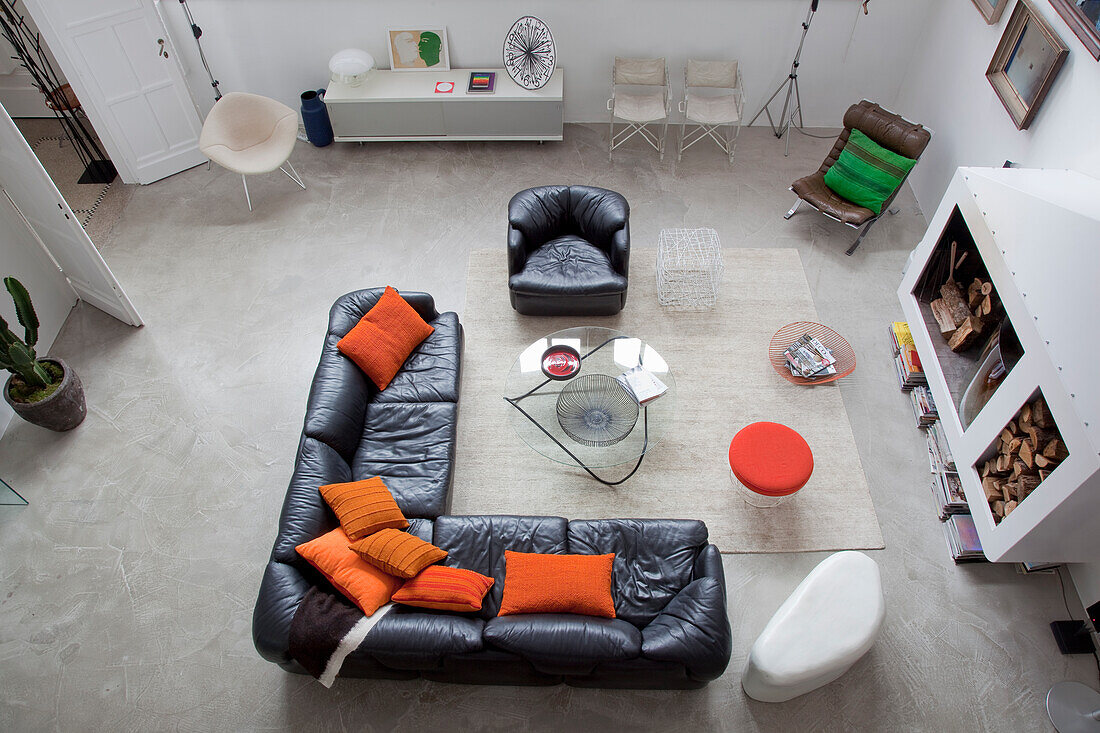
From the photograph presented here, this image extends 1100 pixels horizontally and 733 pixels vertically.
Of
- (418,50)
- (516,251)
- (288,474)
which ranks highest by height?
(418,50)

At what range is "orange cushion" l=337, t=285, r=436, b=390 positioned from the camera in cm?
446

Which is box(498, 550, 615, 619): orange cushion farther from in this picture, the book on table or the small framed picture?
the small framed picture

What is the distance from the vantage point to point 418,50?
6664 mm

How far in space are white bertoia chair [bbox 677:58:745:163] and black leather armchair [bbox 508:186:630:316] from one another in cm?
173

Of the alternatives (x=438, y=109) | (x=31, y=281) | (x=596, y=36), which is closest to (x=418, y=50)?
(x=438, y=109)

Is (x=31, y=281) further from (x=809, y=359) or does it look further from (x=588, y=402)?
(x=809, y=359)

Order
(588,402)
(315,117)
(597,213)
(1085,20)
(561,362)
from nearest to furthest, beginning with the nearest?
(1085,20) → (588,402) → (561,362) → (597,213) → (315,117)

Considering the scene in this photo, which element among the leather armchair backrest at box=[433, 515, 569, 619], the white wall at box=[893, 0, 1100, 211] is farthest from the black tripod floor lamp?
the leather armchair backrest at box=[433, 515, 569, 619]

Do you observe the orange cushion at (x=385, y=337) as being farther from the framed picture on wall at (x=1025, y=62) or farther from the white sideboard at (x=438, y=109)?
the framed picture on wall at (x=1025, y=62)

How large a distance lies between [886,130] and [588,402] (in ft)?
11.4

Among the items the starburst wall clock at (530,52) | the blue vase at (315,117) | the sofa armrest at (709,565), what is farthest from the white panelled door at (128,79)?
the sofa armrest at (709,565)

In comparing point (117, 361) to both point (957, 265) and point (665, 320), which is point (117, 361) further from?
point (957, 265)

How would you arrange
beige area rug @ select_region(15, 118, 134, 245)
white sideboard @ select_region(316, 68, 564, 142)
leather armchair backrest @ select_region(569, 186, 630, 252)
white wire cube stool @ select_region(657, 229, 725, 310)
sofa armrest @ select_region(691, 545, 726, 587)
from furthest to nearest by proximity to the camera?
white sideboard @ select_region(316, 68, 564, 142) < beige area rug @ select_region(15, 118, 134, 245) < white wire cube stool @ select_region(657, 229, 725, 310) < leather armchair backrest @ select_region(569, 186, 630, 252) < sofa armrest @ select_region(691, 545, 726, 587)

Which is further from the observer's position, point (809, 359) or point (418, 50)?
point (418, 50)
